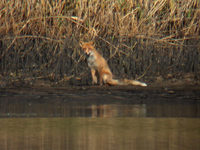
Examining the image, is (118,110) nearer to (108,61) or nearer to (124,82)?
(124,82)

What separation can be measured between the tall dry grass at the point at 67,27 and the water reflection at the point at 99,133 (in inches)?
250

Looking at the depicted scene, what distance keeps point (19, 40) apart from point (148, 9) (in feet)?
10.3

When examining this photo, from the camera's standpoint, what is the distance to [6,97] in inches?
337

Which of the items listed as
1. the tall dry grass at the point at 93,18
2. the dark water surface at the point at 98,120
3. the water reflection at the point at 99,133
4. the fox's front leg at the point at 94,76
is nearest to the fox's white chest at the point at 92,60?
the fox's front leg at the point at 94,76

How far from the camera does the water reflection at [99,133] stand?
3952 mm

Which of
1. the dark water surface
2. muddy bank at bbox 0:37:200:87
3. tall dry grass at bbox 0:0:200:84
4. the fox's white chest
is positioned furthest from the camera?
tall dry grass at bbox 0:0:200:84

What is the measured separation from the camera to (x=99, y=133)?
4.59m

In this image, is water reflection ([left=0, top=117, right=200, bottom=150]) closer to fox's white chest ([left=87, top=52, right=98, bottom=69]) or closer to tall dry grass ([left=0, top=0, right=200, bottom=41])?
fox's white chest ([left=87, top=52, right=98, bottom=69])

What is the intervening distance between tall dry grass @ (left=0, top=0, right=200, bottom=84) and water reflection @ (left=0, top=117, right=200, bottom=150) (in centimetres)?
635

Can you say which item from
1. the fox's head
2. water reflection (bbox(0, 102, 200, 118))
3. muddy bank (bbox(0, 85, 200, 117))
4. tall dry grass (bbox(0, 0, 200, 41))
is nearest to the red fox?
the fox's head

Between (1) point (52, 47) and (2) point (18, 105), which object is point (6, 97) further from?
(1) point (52, 47)

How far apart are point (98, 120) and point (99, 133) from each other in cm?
102

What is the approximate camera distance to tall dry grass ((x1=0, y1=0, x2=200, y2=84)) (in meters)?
12.1

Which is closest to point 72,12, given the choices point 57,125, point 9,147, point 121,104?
point 121,104
